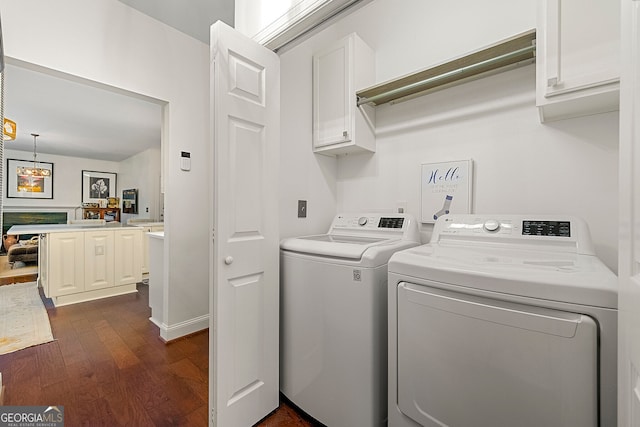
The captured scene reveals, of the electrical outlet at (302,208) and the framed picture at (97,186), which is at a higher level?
the framed picture at (97,186)

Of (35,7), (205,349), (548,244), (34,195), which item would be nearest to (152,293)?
(205,349)

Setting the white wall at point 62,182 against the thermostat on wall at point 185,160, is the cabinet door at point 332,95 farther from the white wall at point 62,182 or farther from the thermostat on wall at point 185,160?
the white wall at point 62,182

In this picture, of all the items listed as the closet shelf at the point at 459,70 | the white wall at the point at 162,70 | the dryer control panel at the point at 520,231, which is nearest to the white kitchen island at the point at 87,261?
the white wall at the point at 162,70

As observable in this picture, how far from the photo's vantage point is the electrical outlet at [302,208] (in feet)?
6.34

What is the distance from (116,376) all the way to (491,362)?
2.25m

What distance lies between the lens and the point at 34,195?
6.63m

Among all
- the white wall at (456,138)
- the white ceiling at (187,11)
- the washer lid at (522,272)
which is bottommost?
the washer lid at (522,272)

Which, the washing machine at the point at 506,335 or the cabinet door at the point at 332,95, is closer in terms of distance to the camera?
the washing machine at the point at 506,335

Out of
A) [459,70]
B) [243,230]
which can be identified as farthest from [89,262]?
[459,70]

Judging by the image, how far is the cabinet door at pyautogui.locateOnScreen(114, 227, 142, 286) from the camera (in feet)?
12.2

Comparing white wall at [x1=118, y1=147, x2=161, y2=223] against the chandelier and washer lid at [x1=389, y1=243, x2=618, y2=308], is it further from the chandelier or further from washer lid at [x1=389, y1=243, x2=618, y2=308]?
washer lid at [x1=389, y1=243, x2=618, y2=308]

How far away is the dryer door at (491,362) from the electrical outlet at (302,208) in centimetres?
99

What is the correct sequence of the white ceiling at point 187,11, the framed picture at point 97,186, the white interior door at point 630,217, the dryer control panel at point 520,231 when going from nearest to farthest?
the white interior door at point 630,217 → the dryer control panel at point 520,231 → the white ceiling at point 187,11 → the framed picture at point 97,186

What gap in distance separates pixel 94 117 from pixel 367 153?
4.39m
